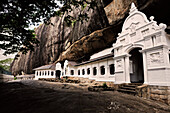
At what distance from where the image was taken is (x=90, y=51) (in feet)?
72.2

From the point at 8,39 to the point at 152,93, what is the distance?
1070 centimetres

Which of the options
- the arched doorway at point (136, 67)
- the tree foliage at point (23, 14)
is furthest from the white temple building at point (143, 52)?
the tree foliage at point (23, 14)

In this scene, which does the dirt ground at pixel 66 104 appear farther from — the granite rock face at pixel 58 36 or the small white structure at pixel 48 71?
the small white structure at pixel 48 71

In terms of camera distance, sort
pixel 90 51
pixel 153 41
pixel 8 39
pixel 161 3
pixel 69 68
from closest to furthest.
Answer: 1. pixel 8 39
2. pixel 153 41
3. pixel 161 3
4. pixel 90 51
5. pixel 69 68

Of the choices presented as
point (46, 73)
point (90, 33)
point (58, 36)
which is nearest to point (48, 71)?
point (46, 73)

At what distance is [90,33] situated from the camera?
18984 millimetres

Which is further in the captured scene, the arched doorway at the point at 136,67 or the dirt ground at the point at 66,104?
the arched doorway at the point at 136,67

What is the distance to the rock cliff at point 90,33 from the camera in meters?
11.2

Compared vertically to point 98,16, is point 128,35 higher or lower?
lower

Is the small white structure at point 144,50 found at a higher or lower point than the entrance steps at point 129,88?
higher

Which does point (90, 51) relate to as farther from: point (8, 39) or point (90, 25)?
point (8, 39)

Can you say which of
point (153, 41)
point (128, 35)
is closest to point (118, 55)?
point (128, 35)

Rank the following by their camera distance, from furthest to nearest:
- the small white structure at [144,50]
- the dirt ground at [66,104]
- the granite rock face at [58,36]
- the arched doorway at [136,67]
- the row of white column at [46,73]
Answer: the row of white column at [46,73] < the granite rock face at [58,36] < the arched doorway at [136,67] < the small white structure at [144,50] < the dirt ground at [66,104]

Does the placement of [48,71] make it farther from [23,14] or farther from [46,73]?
[23,14]
